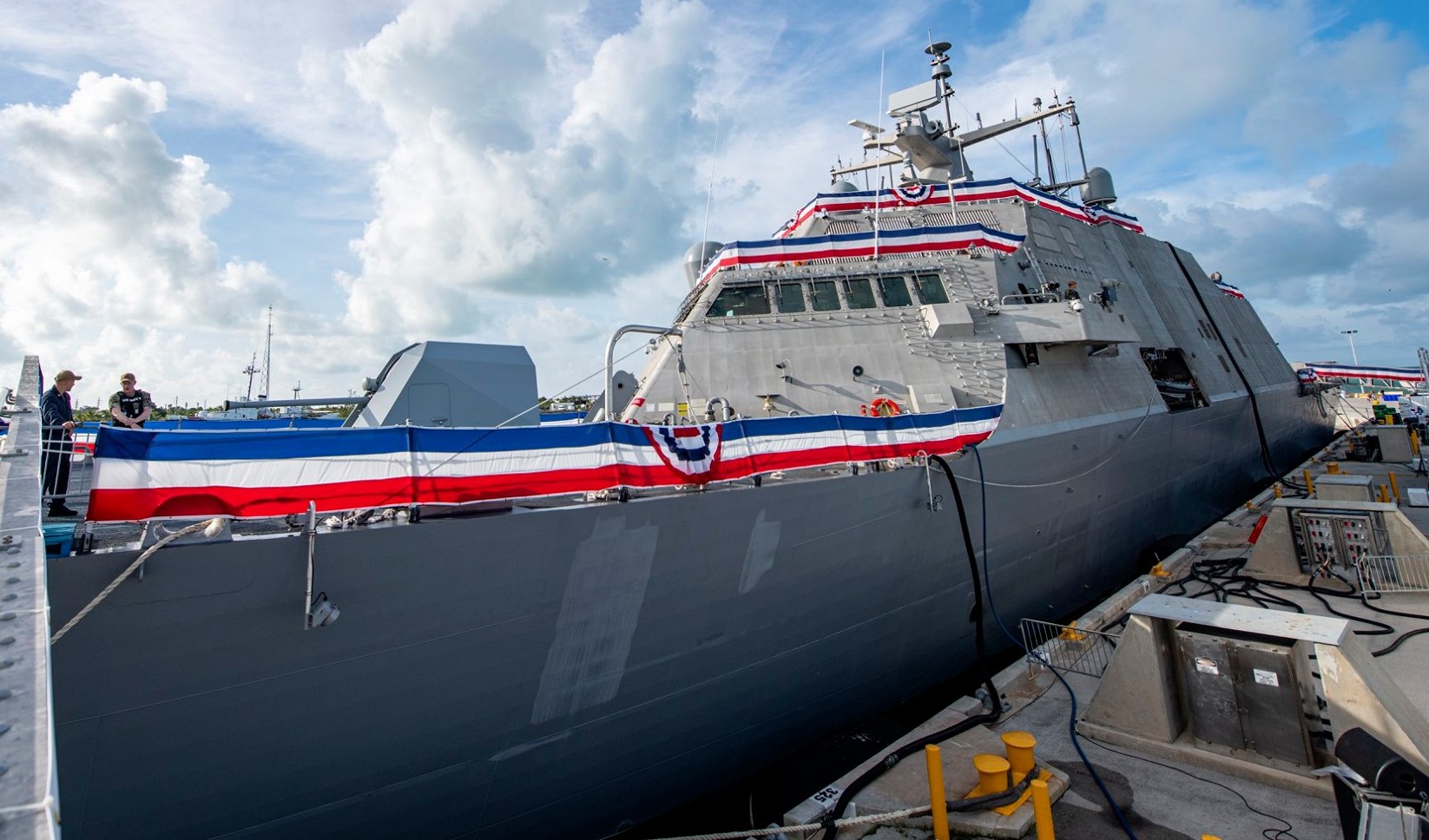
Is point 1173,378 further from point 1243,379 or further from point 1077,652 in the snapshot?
point 1077,652

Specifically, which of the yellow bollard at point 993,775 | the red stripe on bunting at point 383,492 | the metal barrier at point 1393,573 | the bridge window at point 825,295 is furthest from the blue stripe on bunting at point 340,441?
the metal barrier at point 1393,573

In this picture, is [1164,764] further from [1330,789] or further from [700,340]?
[700,340]

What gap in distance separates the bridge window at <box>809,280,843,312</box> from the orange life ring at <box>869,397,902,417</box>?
1844mm

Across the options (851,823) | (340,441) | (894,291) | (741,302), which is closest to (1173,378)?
(894,291)

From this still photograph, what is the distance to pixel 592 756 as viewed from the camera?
490cm

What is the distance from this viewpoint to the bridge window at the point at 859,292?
9586 millimetres

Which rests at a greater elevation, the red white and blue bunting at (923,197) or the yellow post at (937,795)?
the red white and blue bunting at (923,197)

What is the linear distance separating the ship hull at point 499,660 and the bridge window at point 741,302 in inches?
141

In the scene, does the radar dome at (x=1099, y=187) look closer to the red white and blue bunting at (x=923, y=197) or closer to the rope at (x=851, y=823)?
the red white and blue bunting at (x=923, y=197)

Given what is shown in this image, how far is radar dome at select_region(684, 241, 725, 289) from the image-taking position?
Answer: 12516 mm

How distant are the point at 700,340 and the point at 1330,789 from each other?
7.15m

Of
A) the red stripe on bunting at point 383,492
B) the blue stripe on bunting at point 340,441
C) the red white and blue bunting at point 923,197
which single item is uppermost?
the red white and blue bunting at point 923,197

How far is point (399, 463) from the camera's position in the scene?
424cm

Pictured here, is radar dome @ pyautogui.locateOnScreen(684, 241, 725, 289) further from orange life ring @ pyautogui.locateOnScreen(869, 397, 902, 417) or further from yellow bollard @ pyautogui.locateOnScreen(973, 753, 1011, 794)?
yellow bollard @ pyautogui.locateOnScreen(973, 753, 1011, 794)
